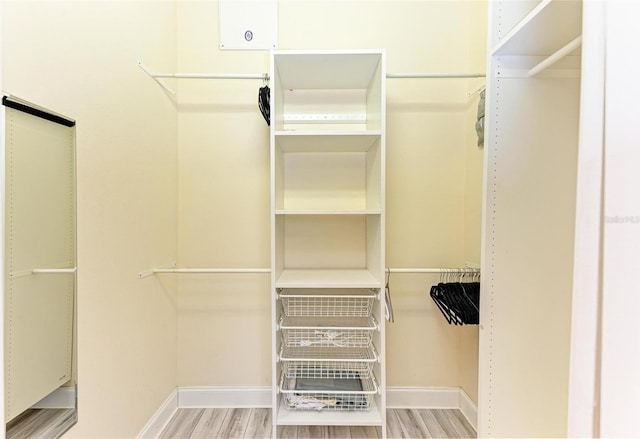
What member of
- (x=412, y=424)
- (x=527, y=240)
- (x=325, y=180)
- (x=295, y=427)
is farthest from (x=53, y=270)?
(x=412, y=424)

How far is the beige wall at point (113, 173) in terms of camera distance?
915 mm

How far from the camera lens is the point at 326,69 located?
1.48 m

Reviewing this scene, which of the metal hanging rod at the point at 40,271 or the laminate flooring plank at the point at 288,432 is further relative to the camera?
the laminate flooring plank at the point at 288,432

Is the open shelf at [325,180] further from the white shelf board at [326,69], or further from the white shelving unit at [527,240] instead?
the white shelving unit at [527,240]

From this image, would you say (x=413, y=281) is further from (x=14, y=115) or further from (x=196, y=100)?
(x=14, y=115)

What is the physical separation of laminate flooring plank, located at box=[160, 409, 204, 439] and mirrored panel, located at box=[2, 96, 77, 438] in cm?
71

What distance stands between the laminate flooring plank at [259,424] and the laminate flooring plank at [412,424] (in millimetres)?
757

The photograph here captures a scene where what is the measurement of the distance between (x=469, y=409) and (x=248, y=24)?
2.63 metres

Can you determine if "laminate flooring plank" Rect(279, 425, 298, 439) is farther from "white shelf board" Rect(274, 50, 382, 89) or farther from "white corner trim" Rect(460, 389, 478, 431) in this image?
"white shelf board" Rect(274, 50, 382, 89)

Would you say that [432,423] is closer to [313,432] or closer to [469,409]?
[469,409]

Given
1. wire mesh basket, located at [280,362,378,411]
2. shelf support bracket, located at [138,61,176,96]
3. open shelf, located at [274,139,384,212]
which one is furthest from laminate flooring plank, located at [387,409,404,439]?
shelf support bracket, located at [138,61,176,96]

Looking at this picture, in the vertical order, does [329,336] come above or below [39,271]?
below

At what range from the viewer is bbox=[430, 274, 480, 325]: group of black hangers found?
1304 millimetres

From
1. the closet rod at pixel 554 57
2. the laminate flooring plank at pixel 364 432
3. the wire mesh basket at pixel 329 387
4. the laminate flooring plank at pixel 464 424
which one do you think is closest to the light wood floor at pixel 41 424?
the wire mesh basket at pixel 329 387
